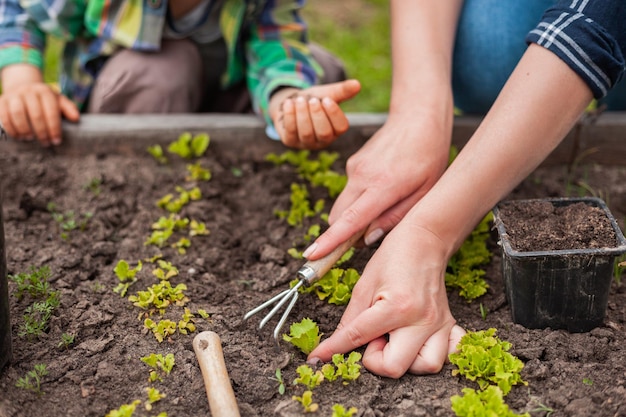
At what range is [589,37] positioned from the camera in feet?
6.48

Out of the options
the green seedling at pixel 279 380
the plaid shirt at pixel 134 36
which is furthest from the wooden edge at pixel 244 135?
the green seedling at pixel 279 380

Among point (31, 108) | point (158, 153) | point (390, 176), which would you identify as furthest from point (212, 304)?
point (31, 108)

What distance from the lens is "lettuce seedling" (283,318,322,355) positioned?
1874mm

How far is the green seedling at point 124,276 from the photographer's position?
2146 millimetres

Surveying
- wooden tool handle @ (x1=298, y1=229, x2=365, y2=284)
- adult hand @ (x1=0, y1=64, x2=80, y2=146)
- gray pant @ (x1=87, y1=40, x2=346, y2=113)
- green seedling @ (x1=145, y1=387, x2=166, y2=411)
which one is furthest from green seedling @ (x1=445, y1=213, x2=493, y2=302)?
adult hand @ (x1=0, y1=64, x2=80, y2=146)

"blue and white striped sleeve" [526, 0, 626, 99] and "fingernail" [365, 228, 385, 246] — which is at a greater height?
"blue and white striped sleeve" [526, 0, 626, 99]

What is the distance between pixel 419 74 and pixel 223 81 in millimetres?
1193

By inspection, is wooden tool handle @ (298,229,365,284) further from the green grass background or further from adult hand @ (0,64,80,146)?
the green grass background

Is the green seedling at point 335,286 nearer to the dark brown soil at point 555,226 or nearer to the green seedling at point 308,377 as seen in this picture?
the green seedling at point 308,377

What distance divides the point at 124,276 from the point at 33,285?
0.81 ft

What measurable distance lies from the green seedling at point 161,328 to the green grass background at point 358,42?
2234 millimetres

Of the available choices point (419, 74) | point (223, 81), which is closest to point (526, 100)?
point (419, 74)

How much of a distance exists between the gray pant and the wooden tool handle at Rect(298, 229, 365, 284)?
1.32 m

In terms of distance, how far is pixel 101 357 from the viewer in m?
1.90
